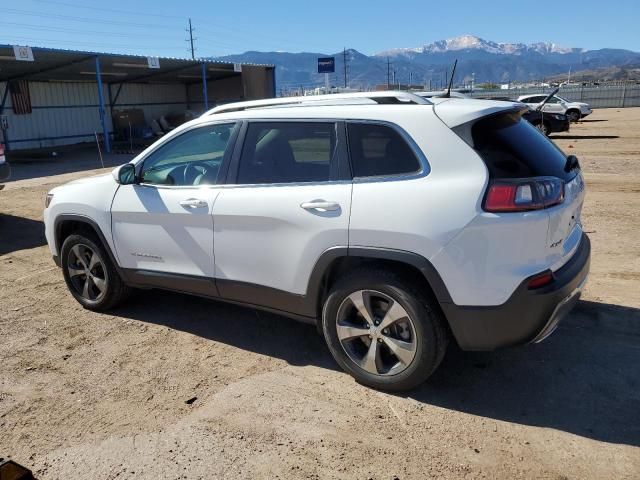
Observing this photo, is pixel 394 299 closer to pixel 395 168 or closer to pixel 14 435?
pixel 395 168

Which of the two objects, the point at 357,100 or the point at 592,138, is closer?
the point at 357,100

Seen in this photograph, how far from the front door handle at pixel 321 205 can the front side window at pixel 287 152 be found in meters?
0.18

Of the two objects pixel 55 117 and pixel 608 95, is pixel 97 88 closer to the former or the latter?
pixel 55 117

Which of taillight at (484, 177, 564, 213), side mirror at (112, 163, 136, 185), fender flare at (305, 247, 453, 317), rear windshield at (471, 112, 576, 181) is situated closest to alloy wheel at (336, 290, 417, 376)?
fender flare at (305, 247, 453, 317)

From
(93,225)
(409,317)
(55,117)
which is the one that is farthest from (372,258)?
(55,117)

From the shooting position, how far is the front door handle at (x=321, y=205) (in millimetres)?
3357

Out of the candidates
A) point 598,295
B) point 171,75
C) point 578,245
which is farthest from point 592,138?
point 171,75

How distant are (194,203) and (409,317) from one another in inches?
71.7

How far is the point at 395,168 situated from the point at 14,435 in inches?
109

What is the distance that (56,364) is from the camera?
4.03m

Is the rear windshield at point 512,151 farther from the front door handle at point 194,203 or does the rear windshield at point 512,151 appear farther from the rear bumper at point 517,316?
the front door handle at point 194,203

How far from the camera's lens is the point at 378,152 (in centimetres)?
334

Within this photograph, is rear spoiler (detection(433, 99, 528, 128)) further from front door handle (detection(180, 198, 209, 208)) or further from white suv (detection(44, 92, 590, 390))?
front door handle (detection(180, 198, 209, 208))

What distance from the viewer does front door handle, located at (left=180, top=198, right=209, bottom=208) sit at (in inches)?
156
